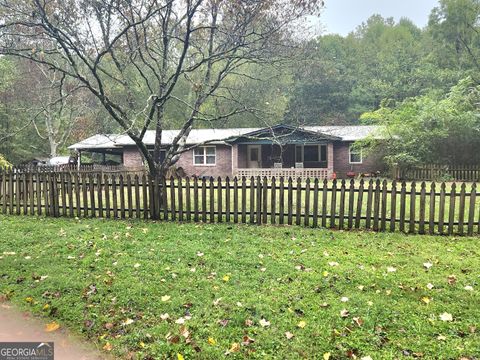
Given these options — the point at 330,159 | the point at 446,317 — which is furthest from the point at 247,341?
the point at 330,159

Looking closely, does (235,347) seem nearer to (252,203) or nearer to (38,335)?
(38,335)

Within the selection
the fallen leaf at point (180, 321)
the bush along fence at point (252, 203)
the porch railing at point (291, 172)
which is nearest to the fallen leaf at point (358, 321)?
the fallen leaf at point (180, 321)

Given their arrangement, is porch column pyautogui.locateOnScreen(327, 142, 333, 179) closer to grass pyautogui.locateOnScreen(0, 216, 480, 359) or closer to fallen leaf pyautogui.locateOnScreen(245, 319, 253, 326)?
grass pyautogui.locateOnScreen(0, 216, 480, 359)

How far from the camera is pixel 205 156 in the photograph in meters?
28.1

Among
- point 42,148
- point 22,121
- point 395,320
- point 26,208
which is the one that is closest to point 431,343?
point 395,320

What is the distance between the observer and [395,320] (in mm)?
4152

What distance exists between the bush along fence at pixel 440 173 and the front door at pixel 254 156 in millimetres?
10459

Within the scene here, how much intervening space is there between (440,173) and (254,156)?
43.3 ft

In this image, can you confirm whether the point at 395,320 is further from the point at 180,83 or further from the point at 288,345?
the point at 180,83

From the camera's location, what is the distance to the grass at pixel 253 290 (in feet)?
12.6

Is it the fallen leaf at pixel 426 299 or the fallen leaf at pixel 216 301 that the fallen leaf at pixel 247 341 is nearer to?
the fallen leaf at pixel 216 301

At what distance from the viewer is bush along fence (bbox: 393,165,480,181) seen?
22.3 metres

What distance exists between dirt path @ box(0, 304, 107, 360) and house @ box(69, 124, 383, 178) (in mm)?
21017

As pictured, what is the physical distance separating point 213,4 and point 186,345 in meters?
9.59
